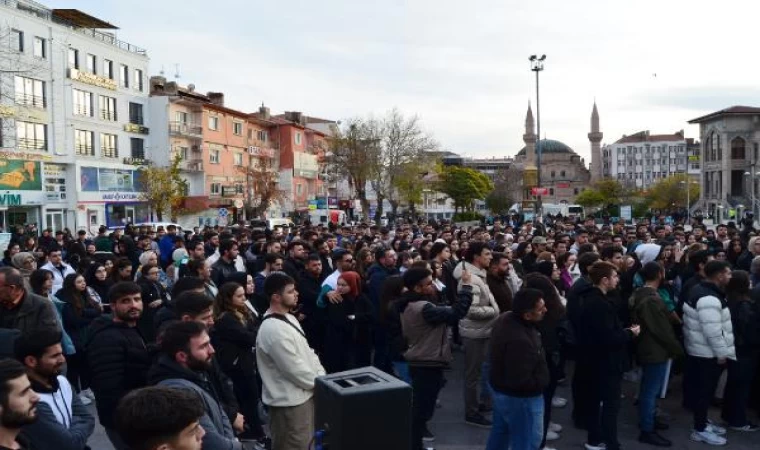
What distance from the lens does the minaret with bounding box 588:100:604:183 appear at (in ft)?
417

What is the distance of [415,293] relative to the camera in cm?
614

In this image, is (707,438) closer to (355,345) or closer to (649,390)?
(649,390)

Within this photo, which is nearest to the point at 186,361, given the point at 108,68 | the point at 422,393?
the point at 422,393

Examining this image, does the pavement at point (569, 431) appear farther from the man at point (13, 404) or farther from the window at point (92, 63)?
the window at point (92, 63)

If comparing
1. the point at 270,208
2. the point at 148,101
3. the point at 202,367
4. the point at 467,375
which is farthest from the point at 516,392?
the point at 270,208

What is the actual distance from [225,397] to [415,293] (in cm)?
222

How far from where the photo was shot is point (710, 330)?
21.6 ft

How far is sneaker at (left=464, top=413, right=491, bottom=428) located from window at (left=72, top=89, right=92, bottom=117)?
36746 mm

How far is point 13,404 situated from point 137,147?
4385cm

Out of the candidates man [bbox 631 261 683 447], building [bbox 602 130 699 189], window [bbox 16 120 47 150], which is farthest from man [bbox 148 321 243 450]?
building [bbox 602 130 699 189]

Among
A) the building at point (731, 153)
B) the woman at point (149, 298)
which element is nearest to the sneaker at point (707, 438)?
the woman at point (149, 298)

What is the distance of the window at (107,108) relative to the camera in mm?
40200

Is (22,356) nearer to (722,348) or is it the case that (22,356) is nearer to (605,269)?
(605,269)

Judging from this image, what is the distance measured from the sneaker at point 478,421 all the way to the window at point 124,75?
40664 millimetres
